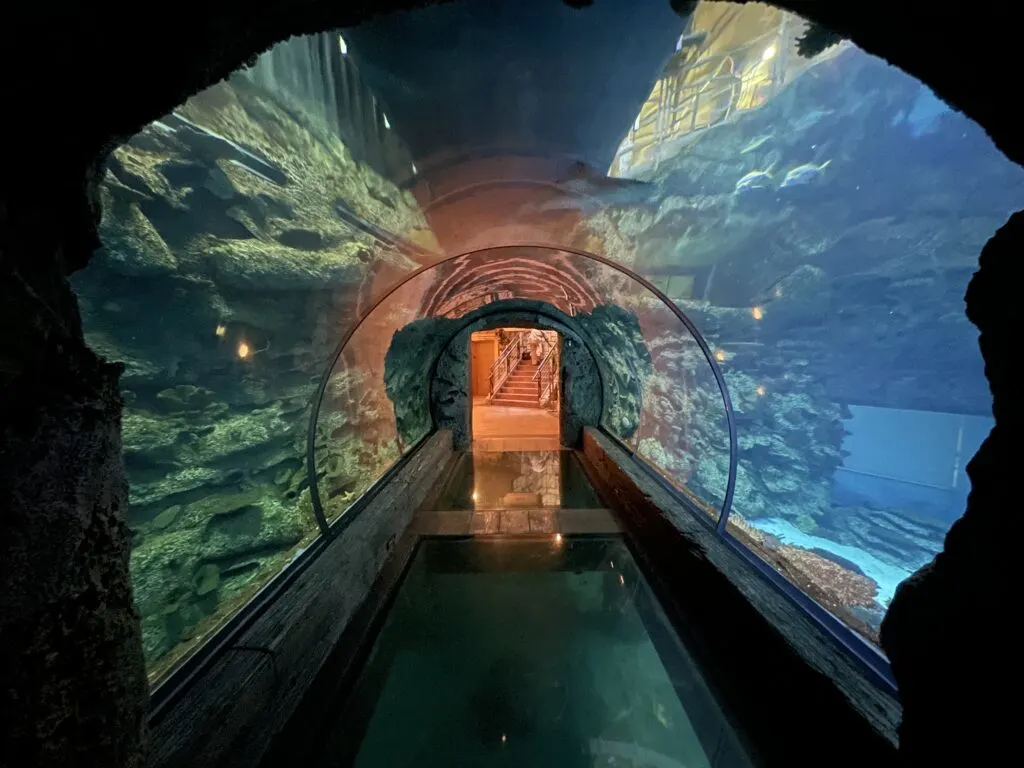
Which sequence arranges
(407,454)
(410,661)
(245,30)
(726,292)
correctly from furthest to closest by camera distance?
1. (726,292)
2. (407,454)
3. (410,661)
4. (245,30)

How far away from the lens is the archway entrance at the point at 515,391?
1036 cm

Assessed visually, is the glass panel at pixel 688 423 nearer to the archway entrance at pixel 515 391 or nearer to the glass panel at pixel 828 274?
the glass panel at pixel 828 274

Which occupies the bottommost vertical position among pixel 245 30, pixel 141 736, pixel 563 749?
pixel 563 749

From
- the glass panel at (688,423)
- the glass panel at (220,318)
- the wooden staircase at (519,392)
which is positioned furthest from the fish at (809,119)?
the glass panel at (220,318)

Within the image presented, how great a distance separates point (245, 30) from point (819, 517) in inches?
→ 1444

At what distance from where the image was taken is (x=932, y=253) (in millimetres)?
26031

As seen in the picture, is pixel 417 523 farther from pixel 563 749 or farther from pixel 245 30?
pixel 245 30

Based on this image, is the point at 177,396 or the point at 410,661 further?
the point at 177,396

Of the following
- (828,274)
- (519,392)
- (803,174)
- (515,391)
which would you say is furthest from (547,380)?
(828,274)

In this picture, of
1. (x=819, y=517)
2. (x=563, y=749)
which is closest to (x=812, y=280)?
(x=819, y=517)

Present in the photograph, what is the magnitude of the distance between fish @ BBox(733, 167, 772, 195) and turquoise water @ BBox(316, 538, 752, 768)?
20040mm

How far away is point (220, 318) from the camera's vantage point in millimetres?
10047

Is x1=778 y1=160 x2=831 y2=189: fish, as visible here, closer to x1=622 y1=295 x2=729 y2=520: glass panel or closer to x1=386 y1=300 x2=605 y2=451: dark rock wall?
x1=622 y1=295 x2=729 y2=520: glass panel

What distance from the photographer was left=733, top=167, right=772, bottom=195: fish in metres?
17.8
